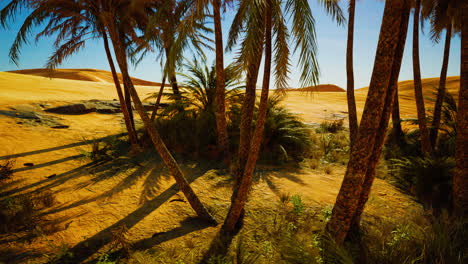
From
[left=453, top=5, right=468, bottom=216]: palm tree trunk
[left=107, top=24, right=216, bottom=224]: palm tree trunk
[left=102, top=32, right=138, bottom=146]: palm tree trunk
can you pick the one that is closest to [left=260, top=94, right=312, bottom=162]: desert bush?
[left=107, top=24, right=216, bottom=224]: palm tree trunk

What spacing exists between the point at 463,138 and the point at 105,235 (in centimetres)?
612

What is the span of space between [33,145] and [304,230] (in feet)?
25.6

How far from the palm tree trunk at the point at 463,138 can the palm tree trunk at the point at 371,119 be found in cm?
232

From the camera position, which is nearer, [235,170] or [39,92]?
[235,170]

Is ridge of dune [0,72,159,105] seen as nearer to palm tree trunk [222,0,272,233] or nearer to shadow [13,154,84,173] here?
shadow [13,154,84,173]

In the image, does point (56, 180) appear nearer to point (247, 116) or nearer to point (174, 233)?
point (174, 233)

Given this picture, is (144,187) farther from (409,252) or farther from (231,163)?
(409,252)

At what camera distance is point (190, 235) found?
12.7ft

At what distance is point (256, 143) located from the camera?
3594 mm

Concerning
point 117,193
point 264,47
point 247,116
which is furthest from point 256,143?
point 117,193

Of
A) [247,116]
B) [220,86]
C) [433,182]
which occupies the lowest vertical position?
[433,182]

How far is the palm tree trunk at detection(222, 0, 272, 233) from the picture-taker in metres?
3.36

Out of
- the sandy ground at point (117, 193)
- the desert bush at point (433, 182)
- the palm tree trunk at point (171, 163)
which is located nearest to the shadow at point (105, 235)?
the sandy ground at point (117, 193)

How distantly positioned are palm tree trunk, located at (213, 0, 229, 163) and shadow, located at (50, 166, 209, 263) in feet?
8.15
